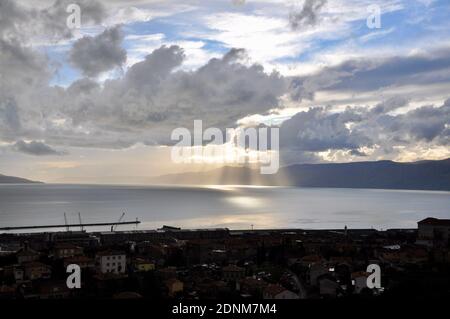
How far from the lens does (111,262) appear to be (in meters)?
34.0

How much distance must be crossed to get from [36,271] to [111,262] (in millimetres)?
5000

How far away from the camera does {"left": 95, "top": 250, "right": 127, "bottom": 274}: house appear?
33.6 m

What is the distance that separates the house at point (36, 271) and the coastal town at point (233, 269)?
2.3 inches

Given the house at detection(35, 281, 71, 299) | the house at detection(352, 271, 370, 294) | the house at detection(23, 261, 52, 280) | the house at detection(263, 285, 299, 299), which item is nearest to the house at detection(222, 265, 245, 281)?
the house at detection(263, 285, 299, 299)

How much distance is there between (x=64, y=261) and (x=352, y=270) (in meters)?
18.6

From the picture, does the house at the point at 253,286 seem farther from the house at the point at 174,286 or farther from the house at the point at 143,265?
the house at the point at 143,265

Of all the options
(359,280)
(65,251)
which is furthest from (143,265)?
(359,280)

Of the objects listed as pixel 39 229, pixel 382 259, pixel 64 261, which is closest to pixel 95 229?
pixel 39 229

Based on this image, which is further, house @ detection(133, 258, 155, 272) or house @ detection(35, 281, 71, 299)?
house @ detection(133, 258, 155, 272)

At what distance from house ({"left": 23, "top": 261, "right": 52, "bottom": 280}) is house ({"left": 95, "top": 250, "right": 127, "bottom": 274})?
347 centimetres

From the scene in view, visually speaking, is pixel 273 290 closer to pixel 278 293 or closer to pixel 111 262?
pixel 278 293

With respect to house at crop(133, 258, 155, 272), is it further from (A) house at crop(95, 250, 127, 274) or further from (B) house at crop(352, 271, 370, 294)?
(B) house at crop(352, 271, 370, 294)
